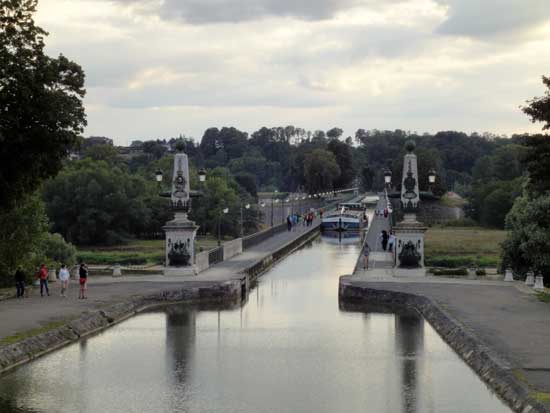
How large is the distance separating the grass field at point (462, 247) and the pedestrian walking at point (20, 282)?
29.2 metres

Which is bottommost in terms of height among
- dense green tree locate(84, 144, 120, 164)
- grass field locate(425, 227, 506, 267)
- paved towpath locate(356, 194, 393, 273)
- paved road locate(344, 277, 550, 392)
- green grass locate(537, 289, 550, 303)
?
grass field locate(425, 227, 506, 267)

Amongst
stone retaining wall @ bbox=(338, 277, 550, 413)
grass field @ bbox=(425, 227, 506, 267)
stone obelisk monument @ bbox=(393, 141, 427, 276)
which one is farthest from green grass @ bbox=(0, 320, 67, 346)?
grass field @ bbox=(425, 227, 506, 267)

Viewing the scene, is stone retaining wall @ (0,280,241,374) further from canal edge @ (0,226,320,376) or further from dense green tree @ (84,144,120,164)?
dense green tree @ (84,144,120,164)

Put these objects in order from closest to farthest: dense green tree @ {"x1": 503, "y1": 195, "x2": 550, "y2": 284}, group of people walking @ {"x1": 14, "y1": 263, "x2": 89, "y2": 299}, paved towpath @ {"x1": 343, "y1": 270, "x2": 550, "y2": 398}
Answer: paved towpath @ {"x1": 343, "y1": 270, "x2": 550, "y2": 398} < group of people walking @ {"x1": 14, "y1": 263, "x2": 89, "y2": 299} < dense green tree @ {"x1": 503, "y1": 195, "x2": 550, "y2": 284}

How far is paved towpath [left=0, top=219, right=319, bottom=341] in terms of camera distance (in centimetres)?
3556

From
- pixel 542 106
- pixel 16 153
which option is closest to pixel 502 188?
pixel 542 106

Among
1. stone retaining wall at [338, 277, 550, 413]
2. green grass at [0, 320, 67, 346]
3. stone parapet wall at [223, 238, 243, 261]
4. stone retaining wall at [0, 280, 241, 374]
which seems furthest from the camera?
stone parapet wall at [223, 238, 243, 261]

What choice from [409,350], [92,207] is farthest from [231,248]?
[92,207]

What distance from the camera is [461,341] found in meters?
33.2

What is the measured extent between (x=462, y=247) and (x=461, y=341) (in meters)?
60.4

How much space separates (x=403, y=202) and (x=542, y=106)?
12031 millimetres

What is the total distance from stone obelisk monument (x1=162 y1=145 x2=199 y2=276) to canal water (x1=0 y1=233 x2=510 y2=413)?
8.10 meters

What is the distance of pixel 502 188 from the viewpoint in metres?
137

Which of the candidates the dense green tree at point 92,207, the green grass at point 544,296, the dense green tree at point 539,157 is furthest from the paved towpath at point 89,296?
the dense green tree at point 92,207
